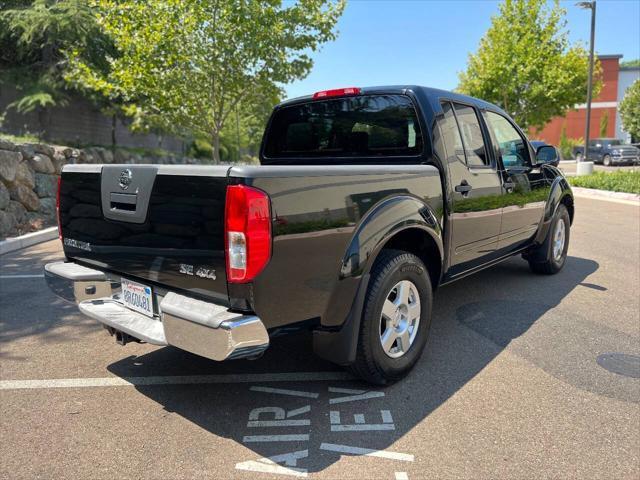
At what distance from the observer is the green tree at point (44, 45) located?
43.5ft

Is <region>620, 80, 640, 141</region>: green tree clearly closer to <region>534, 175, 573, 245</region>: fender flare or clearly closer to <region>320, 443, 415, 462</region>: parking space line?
<region>534, 175, 573, 245</region>: fender flare

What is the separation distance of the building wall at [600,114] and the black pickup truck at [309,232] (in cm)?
5357

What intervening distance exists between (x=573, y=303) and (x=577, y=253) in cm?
272

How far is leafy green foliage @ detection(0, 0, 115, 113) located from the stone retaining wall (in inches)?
157

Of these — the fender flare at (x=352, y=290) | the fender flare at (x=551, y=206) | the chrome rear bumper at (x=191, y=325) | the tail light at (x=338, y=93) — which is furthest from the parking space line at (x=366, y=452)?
the fender flare at (x=551, y=206)

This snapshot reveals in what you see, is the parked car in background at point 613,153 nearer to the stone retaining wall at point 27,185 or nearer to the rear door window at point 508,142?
the rear door window at point 508,142

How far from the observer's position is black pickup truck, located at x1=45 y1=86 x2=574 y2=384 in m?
2.41

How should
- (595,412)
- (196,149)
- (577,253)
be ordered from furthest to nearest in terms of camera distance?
1. (196,149)
2. (577,253)
3. (595,412)

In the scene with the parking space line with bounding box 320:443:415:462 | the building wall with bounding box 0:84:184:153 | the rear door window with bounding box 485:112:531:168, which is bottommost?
the parking space line with bounding box 320:443:415:462

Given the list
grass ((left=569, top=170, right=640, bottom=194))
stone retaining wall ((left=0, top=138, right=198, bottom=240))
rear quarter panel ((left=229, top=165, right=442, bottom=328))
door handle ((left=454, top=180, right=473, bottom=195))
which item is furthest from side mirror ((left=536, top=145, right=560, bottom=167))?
grass ((left=569, top=170, right=640, bottom=194))

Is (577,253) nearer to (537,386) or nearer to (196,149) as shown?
(537,386)

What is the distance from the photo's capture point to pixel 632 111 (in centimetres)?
4084

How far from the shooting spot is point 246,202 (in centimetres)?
231

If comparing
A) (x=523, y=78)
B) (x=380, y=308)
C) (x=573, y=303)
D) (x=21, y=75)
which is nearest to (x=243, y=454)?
(x=380, y=308)
